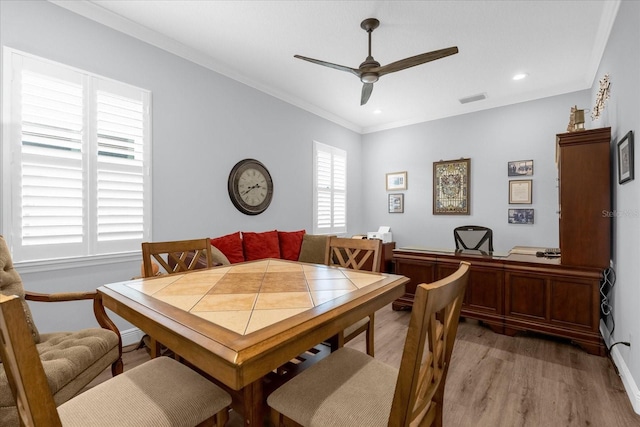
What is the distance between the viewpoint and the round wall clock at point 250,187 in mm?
3777

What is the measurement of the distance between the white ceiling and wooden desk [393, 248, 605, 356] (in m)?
2.23

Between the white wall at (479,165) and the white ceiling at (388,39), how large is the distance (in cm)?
40

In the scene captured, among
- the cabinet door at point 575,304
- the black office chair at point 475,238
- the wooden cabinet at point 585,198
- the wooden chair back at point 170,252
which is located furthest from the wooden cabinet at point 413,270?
the wooden chair back at point 170,252

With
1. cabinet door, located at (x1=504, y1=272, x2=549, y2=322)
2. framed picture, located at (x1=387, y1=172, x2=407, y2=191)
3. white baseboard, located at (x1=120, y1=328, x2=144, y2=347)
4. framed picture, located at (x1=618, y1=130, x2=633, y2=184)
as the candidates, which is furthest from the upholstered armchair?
framed picture, located at (x1=387, y1=172, x2=407, y2=191)

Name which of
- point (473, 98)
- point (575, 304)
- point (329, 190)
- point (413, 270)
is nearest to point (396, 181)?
point (329, 190)

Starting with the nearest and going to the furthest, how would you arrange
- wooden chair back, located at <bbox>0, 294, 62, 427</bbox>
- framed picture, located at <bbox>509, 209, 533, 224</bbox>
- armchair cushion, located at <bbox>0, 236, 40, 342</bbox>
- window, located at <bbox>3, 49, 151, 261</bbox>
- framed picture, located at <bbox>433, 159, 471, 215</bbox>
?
wooden chair back, located at <bbox>0, 294, 62, 427</bbox>
armchair cushion, located at <bbox>0, 236, 40, 342</bbox>
window, located at <bbox>3, 49, 151, 261</bbox>
framed picture, located at <bbox>509, 209, 533, 224</bbox>
framed picture, located at <bbox>433, 159, 471, 215</bbox>

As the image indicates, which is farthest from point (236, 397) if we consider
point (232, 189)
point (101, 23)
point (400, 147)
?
point (400, 147)

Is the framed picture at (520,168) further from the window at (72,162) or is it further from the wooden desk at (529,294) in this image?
the window at (72,162)

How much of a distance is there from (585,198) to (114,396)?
361cm

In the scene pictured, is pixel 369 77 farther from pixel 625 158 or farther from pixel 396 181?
pixel 396 181

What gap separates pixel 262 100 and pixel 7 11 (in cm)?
246

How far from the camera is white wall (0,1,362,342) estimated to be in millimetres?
2424

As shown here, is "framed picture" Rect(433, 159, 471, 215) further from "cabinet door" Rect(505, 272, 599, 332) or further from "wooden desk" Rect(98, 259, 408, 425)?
"wooden desk" Rect(98, 259, 408, 425)

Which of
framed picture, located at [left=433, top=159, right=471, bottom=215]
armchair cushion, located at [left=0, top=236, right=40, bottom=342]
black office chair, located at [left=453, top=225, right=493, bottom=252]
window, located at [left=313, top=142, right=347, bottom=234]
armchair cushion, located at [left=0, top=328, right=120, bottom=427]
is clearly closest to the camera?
armchair cushion, located at [left=0, top=328, right=120, bottom=427]
